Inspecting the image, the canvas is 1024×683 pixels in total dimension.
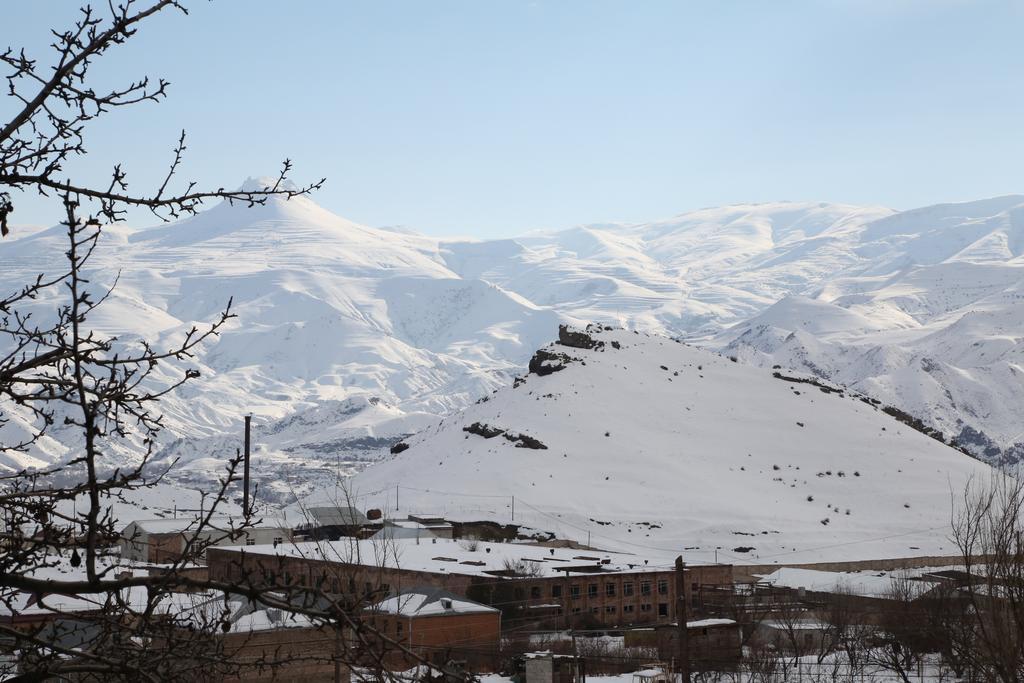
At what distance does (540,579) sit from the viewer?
53156mm

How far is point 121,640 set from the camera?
6.19 metres

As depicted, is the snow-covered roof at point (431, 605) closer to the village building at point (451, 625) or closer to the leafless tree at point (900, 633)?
the village building at point (451, 625)

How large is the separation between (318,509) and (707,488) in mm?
28923

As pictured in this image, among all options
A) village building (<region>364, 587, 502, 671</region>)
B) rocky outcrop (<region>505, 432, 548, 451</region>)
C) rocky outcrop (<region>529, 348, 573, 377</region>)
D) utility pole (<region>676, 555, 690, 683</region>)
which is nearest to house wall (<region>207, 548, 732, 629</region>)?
village building (<region>364, 587, 502, 671</region>)

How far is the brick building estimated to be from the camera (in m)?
51.4

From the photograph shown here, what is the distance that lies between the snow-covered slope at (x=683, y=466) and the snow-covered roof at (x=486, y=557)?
1100cm

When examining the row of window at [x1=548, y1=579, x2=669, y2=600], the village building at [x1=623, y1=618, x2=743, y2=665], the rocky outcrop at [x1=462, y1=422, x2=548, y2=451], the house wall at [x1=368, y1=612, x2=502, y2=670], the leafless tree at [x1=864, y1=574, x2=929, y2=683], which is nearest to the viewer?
the house wall at [x1=368, y1=612, x2=502, y2=670]

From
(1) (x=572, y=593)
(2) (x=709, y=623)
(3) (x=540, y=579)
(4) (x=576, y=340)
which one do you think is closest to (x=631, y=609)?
(1) (x=572, y=593)

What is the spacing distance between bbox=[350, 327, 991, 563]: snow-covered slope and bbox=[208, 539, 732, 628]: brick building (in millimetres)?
13684

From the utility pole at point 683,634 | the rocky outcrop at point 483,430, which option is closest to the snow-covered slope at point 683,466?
the rocky outcrop at point 483,430

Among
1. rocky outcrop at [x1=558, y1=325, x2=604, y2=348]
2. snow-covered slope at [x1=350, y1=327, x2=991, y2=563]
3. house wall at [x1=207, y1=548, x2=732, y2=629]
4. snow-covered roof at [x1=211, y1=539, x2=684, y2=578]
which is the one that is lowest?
house wall at [x1=207, y1=548, x2=732, y2=629]

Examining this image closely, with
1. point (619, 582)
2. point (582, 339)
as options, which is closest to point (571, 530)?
point (619, 582)

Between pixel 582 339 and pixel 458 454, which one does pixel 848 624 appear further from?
pixel 582 339

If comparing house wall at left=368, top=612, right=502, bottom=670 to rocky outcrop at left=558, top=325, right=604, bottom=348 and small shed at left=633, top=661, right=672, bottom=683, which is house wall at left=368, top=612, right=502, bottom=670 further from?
rocky outcrop at left=558, top=325, right=604, bottom=348
